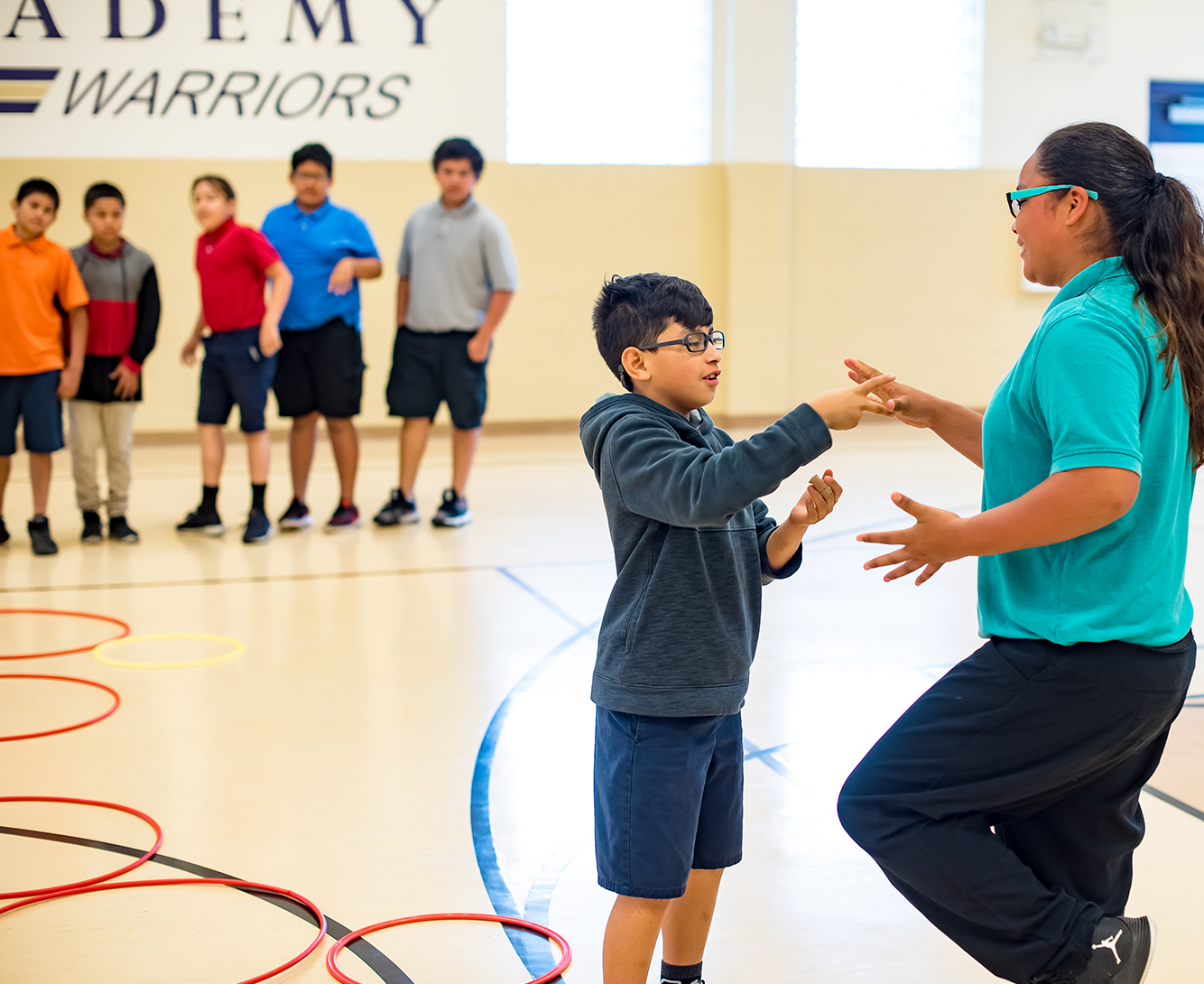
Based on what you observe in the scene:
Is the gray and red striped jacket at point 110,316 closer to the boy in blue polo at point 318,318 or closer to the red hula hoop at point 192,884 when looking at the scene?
the boy in blue polo at point 318,318

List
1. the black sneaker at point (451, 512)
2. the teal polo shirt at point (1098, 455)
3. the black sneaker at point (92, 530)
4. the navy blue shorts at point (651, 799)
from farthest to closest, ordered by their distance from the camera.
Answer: the black sneaker at point (451, 512), the black sneaker at point (92, 530), the navy blue shorts at point (651, 799), the teal polo shirt at point (1098, 455)

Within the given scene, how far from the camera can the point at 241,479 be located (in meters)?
7.41

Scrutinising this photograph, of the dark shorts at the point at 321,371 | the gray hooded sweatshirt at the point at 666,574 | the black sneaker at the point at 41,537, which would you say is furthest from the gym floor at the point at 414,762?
the dark shorts at the point at 321,371

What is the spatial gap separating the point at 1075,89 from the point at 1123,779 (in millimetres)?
9831

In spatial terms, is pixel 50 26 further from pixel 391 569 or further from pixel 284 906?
pixel 284 906

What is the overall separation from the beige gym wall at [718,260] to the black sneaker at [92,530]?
11.1 feet

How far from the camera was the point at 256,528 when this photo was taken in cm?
550

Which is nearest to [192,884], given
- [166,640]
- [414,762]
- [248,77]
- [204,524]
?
[414,762]

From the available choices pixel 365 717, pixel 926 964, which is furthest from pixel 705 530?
pixel 365 717

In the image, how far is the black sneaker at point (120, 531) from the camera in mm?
5508

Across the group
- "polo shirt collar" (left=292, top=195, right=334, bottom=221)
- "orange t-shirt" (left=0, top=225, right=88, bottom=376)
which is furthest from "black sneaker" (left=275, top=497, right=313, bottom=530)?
"polo shirt collar" (left=292, top=195, right=334, bottom=221)

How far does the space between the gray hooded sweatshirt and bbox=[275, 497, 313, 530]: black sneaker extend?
4.27m

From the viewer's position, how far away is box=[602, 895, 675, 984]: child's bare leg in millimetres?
1658

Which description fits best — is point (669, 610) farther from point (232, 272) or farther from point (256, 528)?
point (232, 272)
